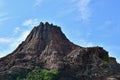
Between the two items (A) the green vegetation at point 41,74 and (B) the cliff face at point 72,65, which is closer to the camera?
(B) the cliff face at point 72,65

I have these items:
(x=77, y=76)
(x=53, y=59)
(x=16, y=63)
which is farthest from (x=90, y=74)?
(x=16, y=63)

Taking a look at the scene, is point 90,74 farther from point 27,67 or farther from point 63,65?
point 27,67

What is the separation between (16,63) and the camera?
196m

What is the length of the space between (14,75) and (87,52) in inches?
1106

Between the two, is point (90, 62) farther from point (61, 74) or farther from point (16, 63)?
point (16, 63)

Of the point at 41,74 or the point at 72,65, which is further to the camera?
the point at 41,74

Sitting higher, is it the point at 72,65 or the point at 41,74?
the point at 72,65

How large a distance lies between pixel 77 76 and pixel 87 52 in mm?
15478

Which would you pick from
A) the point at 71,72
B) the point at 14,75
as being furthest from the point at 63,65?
the point at 14,75

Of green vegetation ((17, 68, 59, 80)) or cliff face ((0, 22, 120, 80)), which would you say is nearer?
cliff face ((0, 22, 120, 80))

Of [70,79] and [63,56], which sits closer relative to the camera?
[70,79]

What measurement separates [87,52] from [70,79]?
1760 centimetres

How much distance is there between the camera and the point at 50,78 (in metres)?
185

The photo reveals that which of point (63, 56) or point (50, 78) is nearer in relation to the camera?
point (50, 78)
